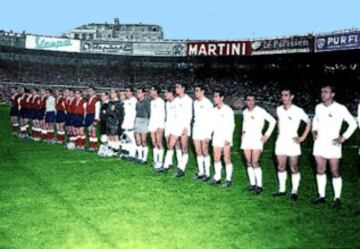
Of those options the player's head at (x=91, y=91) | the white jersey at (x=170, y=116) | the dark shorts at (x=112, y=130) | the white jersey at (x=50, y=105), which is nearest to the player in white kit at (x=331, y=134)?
the white jersey at (x=170, y=116)

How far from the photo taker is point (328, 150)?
9992 mm

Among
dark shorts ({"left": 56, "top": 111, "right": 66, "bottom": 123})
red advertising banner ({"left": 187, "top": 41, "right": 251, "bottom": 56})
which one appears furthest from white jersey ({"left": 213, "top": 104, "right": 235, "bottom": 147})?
red advertising banner ({"left": 187, "top": 41, "right": 251, "bottom": 56})

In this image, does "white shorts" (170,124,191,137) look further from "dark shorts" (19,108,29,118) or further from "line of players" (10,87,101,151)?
"dark shorts" (19,108,29,118)

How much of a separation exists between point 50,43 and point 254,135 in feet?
133

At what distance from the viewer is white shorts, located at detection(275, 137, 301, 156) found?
10547mm

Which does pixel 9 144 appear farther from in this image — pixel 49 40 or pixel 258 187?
pixel 49 40

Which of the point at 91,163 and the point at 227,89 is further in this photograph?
the point at 227,89

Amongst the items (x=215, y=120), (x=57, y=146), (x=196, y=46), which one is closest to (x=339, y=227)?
(x=215, y=120)

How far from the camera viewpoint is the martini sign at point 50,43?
48338mm

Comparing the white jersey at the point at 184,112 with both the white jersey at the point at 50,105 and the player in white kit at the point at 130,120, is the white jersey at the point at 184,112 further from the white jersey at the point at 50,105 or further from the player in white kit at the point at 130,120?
the white jersey at the point at 50,105

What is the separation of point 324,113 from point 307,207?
1.80 metres

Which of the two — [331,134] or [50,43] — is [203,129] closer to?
[331,134]

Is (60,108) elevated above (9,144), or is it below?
above

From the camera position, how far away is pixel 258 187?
11.4 m
